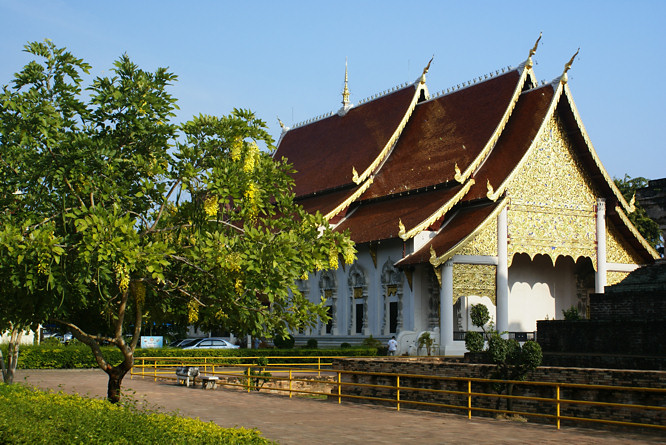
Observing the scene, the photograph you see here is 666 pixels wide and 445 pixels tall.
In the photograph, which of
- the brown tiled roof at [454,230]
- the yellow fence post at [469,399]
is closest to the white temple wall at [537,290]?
the brown tiled roof at [454,230]

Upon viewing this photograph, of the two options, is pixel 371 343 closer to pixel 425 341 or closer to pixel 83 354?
pixel 425 341

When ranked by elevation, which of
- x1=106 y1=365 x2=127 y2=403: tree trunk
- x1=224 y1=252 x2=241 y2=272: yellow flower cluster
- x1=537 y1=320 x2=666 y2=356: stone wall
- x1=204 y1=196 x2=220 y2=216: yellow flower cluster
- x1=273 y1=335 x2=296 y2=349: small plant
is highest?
x1=204 y1=196 x2=220 y2=216: yellow flower cluster

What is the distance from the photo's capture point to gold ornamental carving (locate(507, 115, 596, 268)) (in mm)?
29469

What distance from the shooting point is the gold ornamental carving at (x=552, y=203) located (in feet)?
96.7

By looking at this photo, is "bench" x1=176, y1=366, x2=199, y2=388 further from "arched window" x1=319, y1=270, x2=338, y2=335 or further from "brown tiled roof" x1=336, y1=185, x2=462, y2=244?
"arched window" x1=319, y1=270, x2=338, y2=335

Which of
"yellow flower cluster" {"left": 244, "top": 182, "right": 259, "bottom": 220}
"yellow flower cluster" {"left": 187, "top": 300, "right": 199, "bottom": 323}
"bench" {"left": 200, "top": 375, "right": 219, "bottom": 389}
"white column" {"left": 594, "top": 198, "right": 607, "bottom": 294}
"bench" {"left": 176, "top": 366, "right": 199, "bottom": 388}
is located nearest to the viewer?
"yellow flower cluster" {"left": 244, "top": 182, "right": 259, "bottom": 220}

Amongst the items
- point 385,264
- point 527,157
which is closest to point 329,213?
point 385,264

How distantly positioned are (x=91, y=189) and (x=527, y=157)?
21.8 m

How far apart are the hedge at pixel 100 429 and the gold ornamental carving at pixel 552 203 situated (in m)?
21.9

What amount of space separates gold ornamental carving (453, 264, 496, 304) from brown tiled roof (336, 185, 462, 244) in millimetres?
2360

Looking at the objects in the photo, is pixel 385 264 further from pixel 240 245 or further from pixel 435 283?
pixel 240 245

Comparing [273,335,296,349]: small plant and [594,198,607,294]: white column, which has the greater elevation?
[594,198,607,294]: white column

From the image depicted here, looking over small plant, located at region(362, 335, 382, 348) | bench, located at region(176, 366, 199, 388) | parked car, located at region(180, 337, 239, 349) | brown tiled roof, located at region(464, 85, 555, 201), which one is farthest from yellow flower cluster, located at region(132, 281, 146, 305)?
parked car, located at region(180, 337, 239, 349)

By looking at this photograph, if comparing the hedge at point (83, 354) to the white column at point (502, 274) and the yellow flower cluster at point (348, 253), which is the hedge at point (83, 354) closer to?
the white column at point (502, 274)
